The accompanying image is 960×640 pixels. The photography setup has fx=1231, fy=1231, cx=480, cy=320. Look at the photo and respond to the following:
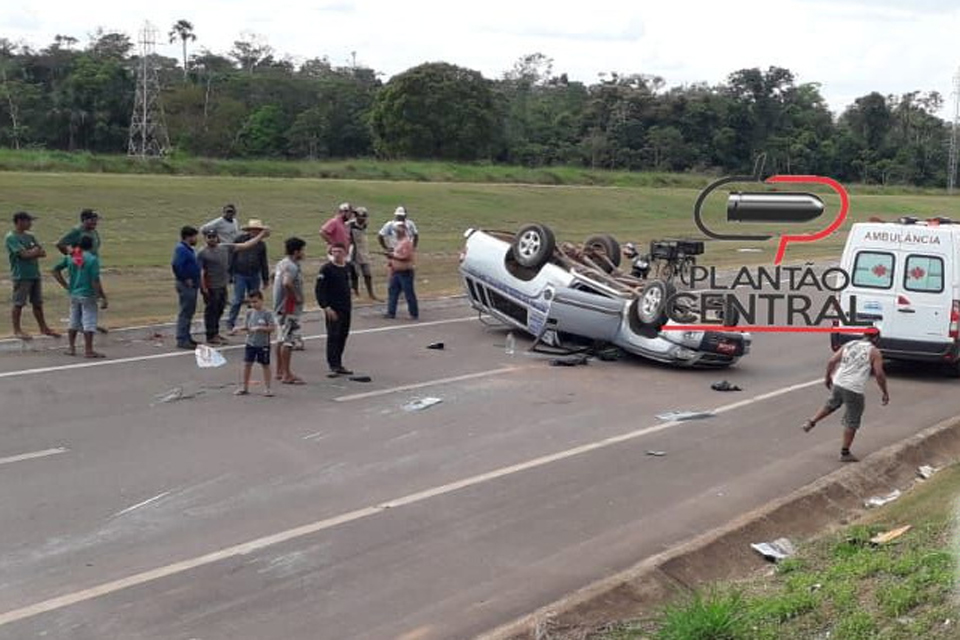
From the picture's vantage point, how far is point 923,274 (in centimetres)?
1584

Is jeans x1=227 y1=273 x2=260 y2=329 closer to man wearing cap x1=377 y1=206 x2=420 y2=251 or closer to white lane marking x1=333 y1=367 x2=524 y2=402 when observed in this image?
man wearing cap x1=377 y1=206 x2=420 y2=251

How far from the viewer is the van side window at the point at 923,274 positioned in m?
15.8

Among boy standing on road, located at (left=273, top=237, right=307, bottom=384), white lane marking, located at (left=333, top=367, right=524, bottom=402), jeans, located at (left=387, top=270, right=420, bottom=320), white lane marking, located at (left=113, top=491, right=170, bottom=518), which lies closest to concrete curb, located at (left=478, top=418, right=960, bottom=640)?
white lane marking, located at (left=113, top=491, right=170, bottom=518)

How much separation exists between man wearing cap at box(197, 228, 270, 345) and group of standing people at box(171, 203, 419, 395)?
0.01 m

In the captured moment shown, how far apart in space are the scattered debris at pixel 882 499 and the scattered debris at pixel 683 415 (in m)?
2.81

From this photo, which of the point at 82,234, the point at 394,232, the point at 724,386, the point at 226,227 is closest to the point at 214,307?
the point at 226,227

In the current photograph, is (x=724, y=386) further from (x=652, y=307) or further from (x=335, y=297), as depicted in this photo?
(x=335, y=297)

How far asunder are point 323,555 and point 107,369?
7.29 m

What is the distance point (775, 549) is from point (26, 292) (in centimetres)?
1078

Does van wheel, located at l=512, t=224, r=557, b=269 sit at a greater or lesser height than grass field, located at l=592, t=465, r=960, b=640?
greater

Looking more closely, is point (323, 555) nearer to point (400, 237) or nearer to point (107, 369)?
point (107, 369)

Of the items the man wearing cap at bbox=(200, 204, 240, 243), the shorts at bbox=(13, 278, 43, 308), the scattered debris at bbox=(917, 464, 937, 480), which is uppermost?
the man wearing cap at bbox=(200, 204, 240, 243)

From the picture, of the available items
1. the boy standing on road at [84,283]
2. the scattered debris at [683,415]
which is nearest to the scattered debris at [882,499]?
the scattered debris at [683,415]

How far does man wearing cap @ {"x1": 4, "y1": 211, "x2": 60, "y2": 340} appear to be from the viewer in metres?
15.6
